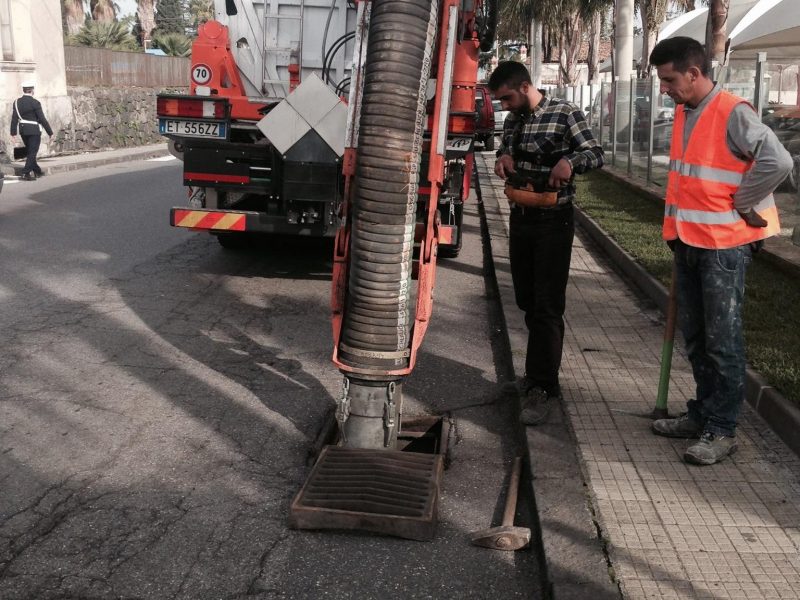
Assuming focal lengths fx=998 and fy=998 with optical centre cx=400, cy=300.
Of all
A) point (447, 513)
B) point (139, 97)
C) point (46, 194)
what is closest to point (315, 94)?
point (447, 513)

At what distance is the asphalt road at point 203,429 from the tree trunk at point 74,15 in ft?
141

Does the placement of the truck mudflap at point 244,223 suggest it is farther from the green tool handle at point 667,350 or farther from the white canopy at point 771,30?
the white canopy at point 771,30

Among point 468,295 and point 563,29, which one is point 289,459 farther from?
point 563,29

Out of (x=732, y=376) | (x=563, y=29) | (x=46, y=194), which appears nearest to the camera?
(x=732, y=376)

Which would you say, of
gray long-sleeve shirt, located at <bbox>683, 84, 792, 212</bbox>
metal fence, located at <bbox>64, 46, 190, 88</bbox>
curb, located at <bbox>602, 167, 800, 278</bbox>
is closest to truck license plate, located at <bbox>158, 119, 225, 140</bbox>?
curb, located at <bbox>602, 167, 800, 278</bbox>

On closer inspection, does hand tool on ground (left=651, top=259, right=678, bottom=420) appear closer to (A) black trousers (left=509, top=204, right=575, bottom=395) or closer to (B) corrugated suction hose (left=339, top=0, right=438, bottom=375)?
(A) black trousers (left=509, top=204, right=575, bottom=395)

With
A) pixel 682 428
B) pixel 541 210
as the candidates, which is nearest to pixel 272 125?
pixel 541 210

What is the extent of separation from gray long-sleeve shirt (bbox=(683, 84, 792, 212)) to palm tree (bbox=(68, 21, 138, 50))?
146 feet

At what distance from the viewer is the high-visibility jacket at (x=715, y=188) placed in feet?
14.7

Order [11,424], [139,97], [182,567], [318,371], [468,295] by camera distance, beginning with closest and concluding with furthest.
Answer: [182,567] → [11,424] → [318,371] → [468,295] → [139,97]

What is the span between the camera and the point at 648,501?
4191mm

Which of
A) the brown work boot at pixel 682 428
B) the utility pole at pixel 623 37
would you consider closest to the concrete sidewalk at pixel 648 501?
the brown work boot at pixel 682 428

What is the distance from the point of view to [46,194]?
15891 mm

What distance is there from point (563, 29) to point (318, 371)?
43132 mm
